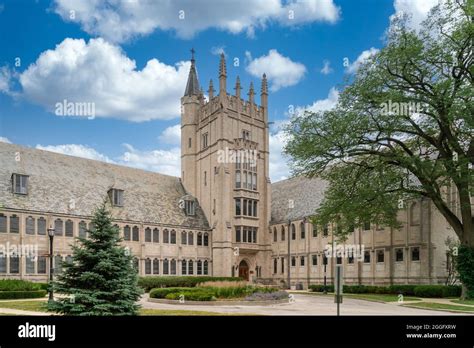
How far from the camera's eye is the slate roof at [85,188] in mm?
47438

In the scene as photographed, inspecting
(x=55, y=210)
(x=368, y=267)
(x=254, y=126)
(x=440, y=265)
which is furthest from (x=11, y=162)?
(x=440, y=265)

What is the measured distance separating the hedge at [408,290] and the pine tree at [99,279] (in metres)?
27.6

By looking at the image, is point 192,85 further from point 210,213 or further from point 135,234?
point 135,234

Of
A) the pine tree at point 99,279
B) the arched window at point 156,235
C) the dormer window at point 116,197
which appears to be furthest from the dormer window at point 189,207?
the pine tree at point 99,279

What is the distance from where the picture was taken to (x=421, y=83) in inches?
1303

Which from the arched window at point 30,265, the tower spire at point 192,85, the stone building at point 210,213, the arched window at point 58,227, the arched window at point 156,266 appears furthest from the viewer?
the tower spire at point 192,85

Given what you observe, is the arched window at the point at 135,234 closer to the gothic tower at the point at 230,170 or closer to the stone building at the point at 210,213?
the stone building at the point at 210,213

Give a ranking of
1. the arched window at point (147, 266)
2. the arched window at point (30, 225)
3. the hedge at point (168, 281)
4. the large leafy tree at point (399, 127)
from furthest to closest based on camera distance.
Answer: the arched window at point (147, 266), the hedge at point (168, 281), the arched window at point (30, 225), the large leafy tree at point (399, 127)

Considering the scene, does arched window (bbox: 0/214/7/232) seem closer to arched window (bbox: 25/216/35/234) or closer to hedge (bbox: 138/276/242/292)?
arched window (bbox: 25/216/35/234)

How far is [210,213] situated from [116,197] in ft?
→ 40.0

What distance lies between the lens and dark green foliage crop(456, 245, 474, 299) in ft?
114

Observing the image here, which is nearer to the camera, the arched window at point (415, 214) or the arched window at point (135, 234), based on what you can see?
the arched window at point (415, 214)
